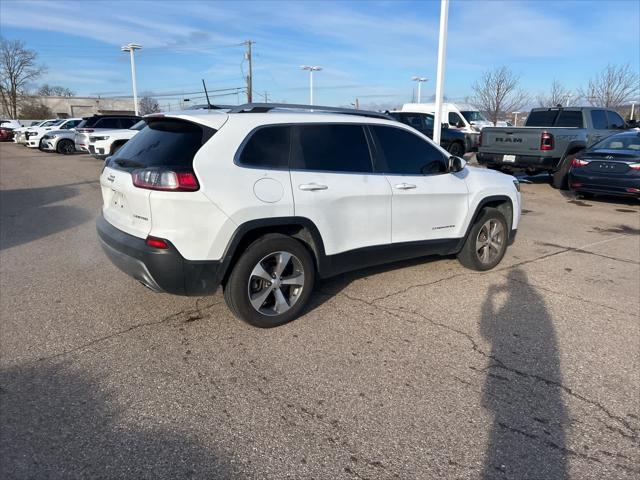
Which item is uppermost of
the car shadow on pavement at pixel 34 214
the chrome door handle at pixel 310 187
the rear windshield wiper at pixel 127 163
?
the rear windshield wiper at pixel 127 163

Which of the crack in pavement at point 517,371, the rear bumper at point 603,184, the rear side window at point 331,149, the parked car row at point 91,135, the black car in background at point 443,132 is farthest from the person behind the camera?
the black car in background at point 443,132

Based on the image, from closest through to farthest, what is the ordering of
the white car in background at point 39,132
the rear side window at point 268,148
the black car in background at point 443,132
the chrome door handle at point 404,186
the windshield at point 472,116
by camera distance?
1. the rear side window at point 268,148
2. the chrome door handle at point 404,186
3. the black car in background at point 443,132
4. the windshield at point 472,116
5. the white car in background at point 39,132

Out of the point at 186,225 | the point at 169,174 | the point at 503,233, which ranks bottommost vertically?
the point at 503,233

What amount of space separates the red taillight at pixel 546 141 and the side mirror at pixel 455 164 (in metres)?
7.66

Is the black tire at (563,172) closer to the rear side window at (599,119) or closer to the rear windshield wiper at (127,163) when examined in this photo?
the rear side window at (599,119)

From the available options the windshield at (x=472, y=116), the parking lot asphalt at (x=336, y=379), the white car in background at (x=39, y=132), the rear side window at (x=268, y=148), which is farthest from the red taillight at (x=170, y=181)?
the white car in background at (x=39, y=132)

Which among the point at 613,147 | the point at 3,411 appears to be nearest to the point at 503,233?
the point at 3,411

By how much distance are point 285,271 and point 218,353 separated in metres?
0.90

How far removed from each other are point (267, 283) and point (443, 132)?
16724 mm

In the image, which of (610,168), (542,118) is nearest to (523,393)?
(610,168)

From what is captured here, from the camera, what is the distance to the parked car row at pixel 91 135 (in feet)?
52.2

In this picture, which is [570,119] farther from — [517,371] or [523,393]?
[523,393]

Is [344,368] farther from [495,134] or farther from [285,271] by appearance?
[495,134]

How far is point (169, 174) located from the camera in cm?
348
